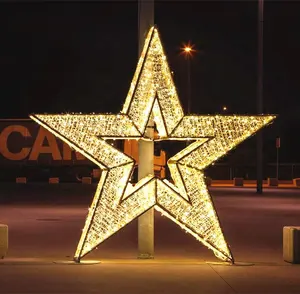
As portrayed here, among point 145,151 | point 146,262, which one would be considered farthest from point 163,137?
point 146,262

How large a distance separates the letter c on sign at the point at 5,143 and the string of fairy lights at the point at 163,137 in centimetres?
4173

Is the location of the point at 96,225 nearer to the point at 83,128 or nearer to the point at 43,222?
the point at 83,128

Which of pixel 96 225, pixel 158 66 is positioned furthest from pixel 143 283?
pixel 158 66

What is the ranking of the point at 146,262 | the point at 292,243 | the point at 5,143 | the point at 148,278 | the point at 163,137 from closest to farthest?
1. the point at 148,278
2. the point at 163,137
3. the point at 146,262
4. the point at 292,243
5. the point at 5,143

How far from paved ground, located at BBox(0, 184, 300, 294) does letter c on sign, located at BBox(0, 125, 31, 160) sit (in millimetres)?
28109

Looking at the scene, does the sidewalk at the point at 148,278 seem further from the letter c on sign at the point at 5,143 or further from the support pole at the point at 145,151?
the letter c on sign at the point at 5,143

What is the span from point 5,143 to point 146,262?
41681 mm

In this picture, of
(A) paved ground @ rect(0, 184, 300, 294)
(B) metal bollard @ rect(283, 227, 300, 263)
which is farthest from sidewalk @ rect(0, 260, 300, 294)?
(B) metal bollard @ rect(283, 227, 300, 263)

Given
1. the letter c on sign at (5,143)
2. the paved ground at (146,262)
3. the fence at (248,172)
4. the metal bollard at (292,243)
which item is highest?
the letter c on sign at (5,143)

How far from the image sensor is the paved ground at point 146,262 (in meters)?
12.2

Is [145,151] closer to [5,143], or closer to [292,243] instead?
[292,243]

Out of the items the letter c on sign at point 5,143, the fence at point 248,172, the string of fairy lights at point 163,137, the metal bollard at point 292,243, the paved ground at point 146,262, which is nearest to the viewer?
the paved ground at point 146,262

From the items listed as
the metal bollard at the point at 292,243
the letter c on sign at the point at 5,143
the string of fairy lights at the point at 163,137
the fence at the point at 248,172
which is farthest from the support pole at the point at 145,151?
the fence at the point at 248,172

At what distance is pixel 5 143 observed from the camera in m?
55.5
